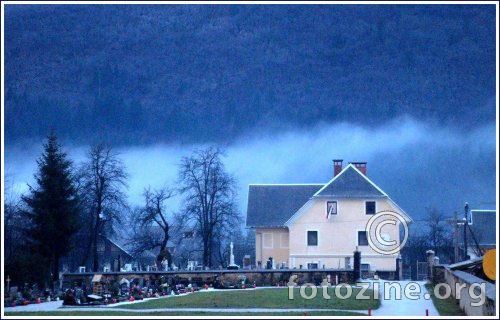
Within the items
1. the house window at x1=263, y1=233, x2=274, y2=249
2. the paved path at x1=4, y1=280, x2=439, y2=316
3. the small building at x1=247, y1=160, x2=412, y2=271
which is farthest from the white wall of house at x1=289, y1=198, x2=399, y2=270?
the paved path at x1=4, y1=280, x2=439, y2=316

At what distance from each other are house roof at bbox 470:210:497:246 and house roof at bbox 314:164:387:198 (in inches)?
448

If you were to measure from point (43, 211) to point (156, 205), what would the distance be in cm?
1354

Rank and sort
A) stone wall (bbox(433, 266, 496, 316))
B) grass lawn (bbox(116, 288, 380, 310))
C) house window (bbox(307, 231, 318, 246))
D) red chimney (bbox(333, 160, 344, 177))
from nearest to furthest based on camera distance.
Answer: stone wall (bbox(433, 266, 496, 316))
grass lawn (bbox(116, 288, 380, 310))
house window (bbox(307, 231, 318, 246))
red chimney (bbox(333, 160, 344, 177))

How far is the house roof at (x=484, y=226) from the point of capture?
54344 mm

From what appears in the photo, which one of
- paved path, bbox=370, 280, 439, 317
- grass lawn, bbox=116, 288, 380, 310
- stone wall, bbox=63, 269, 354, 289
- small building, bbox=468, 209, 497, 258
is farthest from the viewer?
small building, bbox=468, 209, 497, 258

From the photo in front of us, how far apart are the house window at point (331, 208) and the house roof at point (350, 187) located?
0.43 meters

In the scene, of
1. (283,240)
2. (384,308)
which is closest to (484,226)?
(283,240)

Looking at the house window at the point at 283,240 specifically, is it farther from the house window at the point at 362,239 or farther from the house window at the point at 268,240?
the house window at the point at 362,239

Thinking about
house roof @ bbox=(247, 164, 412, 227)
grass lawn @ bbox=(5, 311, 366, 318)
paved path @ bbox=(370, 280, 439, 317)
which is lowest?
grass lawn @ bbox=(5, 311, 366, 318)

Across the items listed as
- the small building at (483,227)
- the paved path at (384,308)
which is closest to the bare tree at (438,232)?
the small building at (483,227)

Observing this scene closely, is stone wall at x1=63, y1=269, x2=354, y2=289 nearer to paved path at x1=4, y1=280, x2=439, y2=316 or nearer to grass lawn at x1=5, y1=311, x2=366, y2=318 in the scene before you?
paved path at x1=4, y1=280, x2=439, y2=316

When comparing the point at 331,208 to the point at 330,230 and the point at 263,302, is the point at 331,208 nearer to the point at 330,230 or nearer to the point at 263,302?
the point at 330,230

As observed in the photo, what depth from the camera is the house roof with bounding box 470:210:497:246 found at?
54.3m

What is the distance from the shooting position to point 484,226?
180 ft
